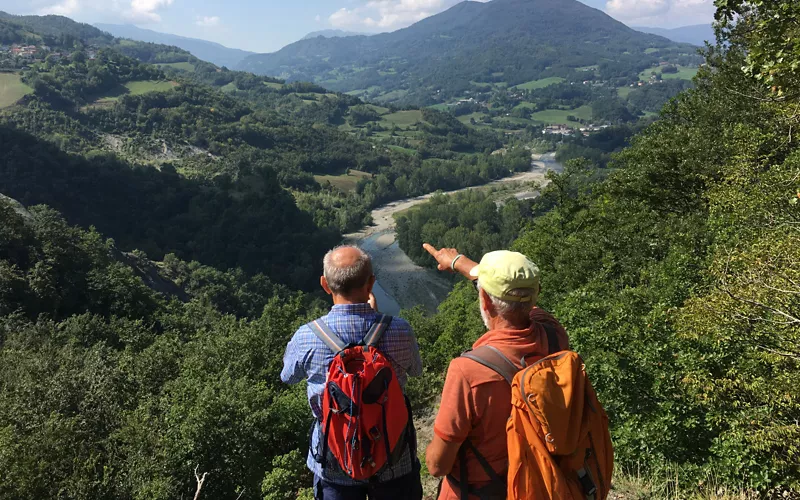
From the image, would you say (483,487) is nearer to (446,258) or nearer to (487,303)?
(487,303)

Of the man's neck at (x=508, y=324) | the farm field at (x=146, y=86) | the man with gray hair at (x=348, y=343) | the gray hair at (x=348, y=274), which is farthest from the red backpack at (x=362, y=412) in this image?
the farm field at (x=146, y=86)

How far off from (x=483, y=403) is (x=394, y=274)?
75.3 metres

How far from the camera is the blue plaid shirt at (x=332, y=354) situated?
318 cm

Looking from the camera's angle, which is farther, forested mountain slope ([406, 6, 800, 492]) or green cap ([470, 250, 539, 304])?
forested mountain slope ([406, 6, 800, 492])

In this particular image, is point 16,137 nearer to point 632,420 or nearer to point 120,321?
→ point 120,321

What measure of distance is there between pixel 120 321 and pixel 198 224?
55261mm

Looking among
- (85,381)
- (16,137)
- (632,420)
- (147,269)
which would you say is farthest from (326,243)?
(632,420)

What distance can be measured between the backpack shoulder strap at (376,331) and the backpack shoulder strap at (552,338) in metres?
1.06

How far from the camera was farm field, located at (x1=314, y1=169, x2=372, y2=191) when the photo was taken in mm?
127375

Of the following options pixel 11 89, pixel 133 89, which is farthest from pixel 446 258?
pixel 133 89

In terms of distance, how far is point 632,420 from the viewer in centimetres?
671

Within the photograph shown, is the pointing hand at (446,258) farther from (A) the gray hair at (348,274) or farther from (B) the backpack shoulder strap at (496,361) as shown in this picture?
(B) the backpack shoulder strap at (496,361)

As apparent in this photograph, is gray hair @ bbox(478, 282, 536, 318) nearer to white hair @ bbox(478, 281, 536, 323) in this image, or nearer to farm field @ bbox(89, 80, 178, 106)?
white hair @ bbox(478, 281, 536, 323)

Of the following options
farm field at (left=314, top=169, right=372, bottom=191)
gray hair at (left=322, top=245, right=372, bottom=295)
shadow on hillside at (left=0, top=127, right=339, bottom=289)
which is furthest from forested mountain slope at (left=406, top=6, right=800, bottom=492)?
farm field at (left=314, top=169, right=372, bottom=191)
